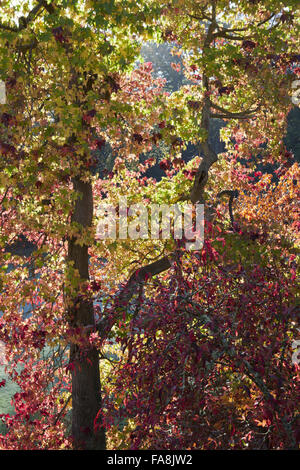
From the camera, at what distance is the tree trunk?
6.93 m

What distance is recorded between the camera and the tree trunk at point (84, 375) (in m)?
6.93

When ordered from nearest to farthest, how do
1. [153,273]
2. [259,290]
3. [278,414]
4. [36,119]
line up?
[278,414], [259,290], [36,119], [153,273]

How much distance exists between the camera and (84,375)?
709cm

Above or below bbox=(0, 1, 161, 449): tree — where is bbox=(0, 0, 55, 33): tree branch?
above

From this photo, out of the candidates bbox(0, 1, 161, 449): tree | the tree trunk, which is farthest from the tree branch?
the tree trunk

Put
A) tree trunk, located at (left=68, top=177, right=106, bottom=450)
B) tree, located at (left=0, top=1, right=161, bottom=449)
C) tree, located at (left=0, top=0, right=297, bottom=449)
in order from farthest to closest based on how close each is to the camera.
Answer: tree trunk, located at (left=68, top=177, right=106, bottom=450)
tree, located at (left=0, top=1, right=161, bottom=449)
tree, located at (left=0, top=0, right=297, bottom=449)

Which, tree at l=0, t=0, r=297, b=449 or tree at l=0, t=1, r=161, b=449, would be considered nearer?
tree at l=0, t=0, r=297, b=449

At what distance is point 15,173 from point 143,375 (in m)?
3.09

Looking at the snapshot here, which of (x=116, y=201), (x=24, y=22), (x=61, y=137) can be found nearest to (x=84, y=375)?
(x=116, y=201)

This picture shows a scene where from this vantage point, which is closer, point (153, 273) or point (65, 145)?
point (65, 145)

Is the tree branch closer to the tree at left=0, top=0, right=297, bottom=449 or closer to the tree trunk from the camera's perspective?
the tree at left=0, top=0, right=297, bottom=449

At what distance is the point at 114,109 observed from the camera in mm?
5871

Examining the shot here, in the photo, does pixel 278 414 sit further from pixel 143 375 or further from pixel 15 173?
pixel 15 173
